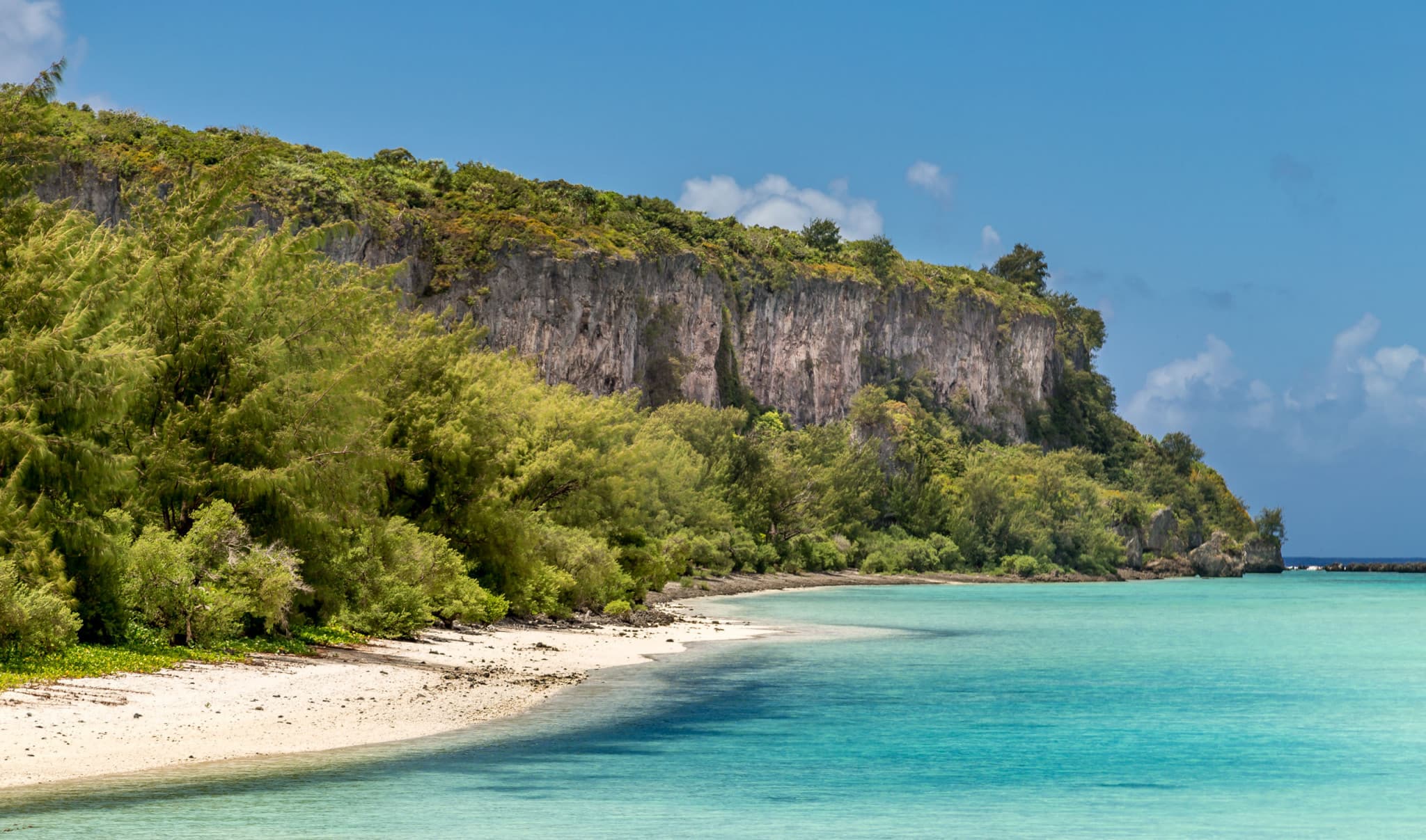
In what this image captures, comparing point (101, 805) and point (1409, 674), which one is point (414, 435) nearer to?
point (101, 805)

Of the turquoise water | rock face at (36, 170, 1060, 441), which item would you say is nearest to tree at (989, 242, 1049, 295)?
rock face at (36, 170, 1060, 441)

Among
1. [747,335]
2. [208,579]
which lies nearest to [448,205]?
[747,335]

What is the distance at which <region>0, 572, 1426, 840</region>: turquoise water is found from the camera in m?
14.8

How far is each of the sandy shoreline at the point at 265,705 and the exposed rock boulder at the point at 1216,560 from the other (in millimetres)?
115756

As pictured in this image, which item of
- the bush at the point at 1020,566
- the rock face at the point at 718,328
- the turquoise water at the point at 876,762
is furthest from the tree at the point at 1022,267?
the turquoise water at the point at 876,762

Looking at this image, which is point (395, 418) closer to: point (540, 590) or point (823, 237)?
point (540, 590)

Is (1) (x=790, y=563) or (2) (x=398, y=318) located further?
(1) (x=790, y=563)

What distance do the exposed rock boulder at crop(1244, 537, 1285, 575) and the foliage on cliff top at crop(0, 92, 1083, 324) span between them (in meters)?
53.8

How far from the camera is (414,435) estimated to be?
35.1 metres

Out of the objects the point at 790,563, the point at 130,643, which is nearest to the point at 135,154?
the point at 790,563

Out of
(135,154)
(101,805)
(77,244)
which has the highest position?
(135,154)

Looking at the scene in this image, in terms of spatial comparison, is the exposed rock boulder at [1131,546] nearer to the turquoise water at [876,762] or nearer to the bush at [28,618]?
the turquoise water at [876,762]

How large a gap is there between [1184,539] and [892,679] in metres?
115

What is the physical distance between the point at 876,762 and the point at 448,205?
80.0 m
